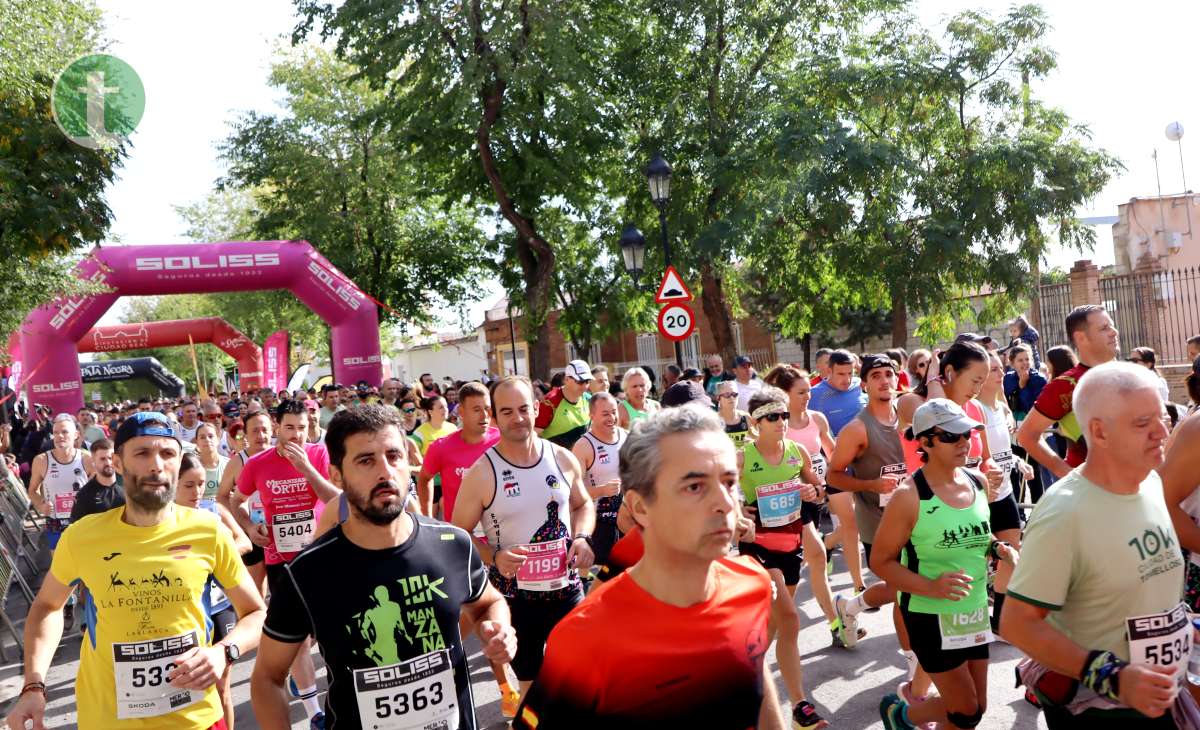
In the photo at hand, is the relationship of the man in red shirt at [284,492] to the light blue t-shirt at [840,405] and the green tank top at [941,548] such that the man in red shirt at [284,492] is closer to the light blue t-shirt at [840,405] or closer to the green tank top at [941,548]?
the green tank top at [941,548]

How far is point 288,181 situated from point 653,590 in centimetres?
3248

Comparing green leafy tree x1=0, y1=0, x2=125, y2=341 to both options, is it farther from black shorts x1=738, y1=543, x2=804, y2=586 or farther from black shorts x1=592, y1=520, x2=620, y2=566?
black shorts x1=738, y1=543, x2=804, y2=586

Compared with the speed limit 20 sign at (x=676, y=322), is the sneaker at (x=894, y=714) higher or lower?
lower

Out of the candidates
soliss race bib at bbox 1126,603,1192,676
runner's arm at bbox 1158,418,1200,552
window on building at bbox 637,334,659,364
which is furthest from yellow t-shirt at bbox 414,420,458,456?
window on building at bbox 637,334,659,364

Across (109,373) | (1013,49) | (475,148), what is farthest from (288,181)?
(109,373)

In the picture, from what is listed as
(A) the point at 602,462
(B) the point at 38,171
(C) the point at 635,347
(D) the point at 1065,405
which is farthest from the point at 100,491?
(C) the point at 635,347

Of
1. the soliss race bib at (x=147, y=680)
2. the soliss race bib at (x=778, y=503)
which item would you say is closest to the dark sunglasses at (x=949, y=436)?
the soliss race bib at (x=778, y=503)

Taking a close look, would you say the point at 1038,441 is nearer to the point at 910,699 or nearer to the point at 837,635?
the point at 837,635

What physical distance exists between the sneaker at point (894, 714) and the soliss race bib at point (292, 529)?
3.75 meters

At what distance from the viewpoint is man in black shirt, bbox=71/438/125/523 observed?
7008 mm

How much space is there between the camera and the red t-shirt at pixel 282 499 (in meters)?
6.91

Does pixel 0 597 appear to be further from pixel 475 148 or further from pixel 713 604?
pixel 475 148

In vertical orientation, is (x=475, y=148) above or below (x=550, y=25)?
below

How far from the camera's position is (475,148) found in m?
22.3
